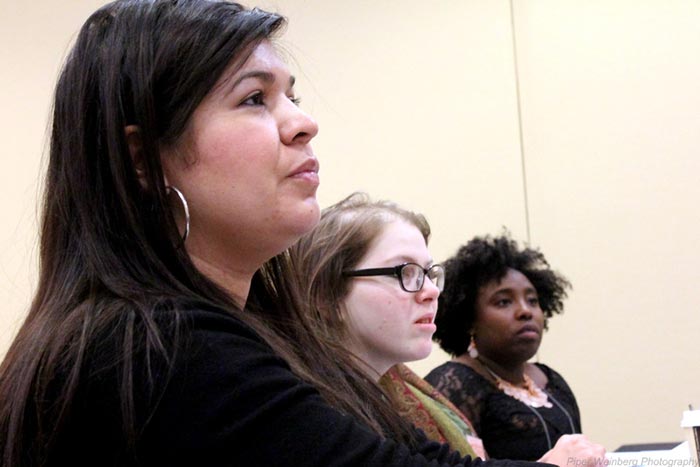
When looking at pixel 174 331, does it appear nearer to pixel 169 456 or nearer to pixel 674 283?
pixel 169 456

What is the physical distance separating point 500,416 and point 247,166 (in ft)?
7.22

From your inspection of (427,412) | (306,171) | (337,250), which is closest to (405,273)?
(337,250)

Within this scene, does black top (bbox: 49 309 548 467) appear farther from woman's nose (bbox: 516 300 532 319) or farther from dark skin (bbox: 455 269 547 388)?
woman's nose (bbox: 516 300 532 319)

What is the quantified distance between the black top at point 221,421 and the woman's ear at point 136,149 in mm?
254

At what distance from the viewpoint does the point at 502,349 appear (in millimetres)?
3354

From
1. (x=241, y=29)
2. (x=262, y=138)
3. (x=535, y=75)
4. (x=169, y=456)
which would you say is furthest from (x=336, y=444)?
(x=535, y=75)

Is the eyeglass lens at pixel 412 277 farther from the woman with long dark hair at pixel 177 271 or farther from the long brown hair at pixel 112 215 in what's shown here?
the long brown hair at pixel 112 215

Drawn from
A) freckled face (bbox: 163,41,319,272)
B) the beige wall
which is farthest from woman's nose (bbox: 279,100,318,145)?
the beige wall

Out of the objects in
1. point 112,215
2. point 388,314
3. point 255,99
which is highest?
point 255,99

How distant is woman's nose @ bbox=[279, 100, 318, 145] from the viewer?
1119mm

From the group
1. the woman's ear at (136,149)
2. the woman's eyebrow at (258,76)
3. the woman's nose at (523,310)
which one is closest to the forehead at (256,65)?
the woman's eyebrow at (258,76)

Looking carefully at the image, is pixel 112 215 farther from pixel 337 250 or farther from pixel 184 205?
pixel 337 250

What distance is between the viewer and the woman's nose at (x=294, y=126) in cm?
112

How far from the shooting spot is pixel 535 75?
4848 mm
